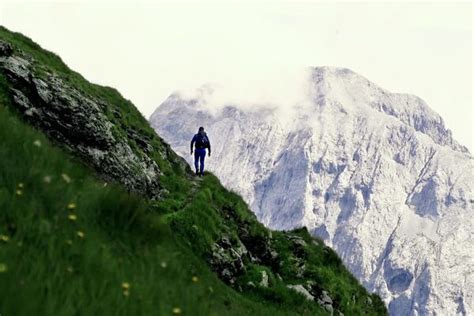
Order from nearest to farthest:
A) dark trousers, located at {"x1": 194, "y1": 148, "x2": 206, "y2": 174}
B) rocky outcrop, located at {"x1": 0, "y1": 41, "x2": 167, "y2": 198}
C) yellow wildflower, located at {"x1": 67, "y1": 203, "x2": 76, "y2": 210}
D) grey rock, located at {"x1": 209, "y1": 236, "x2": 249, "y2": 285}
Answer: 1. yellow wildflower, located at {"x1": 67, "y1": 203, "x2": 76, "y2": 210}
2. grey rock, located at {"x1": 209, "y1": 236, "x2": 249, "y2": 285}
3. rocky outcrop, located at {"x1": 0, "y1": 41, "x2": 167, "y2": 198}
4. dark trousers, located at {"x1": 194, "y1": 148, "x2": 206, "y2": 174}

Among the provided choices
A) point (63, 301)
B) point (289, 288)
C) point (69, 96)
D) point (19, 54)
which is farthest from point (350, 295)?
point (63, 301)

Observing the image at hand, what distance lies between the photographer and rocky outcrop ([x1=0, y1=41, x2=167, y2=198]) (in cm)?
2381

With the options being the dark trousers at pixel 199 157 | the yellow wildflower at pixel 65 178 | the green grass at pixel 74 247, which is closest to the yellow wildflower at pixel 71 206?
the green grass at pixel 74 247

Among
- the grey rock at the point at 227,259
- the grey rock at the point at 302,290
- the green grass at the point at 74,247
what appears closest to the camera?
the green grass at the point at 74,247

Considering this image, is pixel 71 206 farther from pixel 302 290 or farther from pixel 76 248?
pixel 302 290

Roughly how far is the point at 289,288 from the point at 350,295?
212 inches

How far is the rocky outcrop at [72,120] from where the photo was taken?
2381 centimetres

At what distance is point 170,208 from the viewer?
24891mm

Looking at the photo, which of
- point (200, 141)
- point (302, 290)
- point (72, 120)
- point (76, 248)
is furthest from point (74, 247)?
point (200, 141)

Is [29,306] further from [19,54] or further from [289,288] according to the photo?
[19,54]

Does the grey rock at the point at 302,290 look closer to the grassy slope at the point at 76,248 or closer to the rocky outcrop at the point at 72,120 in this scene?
the rocky outcrop at the point at 72,120

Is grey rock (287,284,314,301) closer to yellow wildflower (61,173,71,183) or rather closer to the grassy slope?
the grassy slope

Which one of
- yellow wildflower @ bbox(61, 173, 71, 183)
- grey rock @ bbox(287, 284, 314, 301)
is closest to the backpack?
grey rock @ bbox(287, 284, 314, 301)

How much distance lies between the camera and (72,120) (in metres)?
24.7
